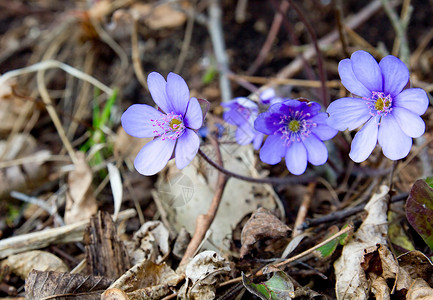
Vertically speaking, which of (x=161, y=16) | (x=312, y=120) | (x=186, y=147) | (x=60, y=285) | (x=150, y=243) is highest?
(x=161, y=16)

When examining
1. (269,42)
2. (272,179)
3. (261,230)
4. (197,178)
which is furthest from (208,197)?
(269,42)

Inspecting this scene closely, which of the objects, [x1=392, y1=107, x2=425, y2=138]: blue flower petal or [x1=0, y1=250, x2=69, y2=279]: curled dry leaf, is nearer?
[x1=392, y1=107, x2=425, y2=138]: blue flower petal

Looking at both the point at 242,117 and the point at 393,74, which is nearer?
the point at 393,74

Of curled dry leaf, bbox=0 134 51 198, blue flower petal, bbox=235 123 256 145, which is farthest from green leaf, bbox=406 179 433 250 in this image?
curled dry leaf, bbox=0 134 51 198

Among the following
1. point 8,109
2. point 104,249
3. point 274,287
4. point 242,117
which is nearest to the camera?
point 274,287

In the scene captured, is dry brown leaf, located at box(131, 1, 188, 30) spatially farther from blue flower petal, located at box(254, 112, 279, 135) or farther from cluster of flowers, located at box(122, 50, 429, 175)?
blue flower petal, located at box(254, 112, 279, 135)

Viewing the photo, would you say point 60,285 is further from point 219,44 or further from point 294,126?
point 219,44

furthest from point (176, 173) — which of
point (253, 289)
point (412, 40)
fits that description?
point (412, 40)

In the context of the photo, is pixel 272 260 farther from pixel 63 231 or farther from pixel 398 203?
pixel 63 231
